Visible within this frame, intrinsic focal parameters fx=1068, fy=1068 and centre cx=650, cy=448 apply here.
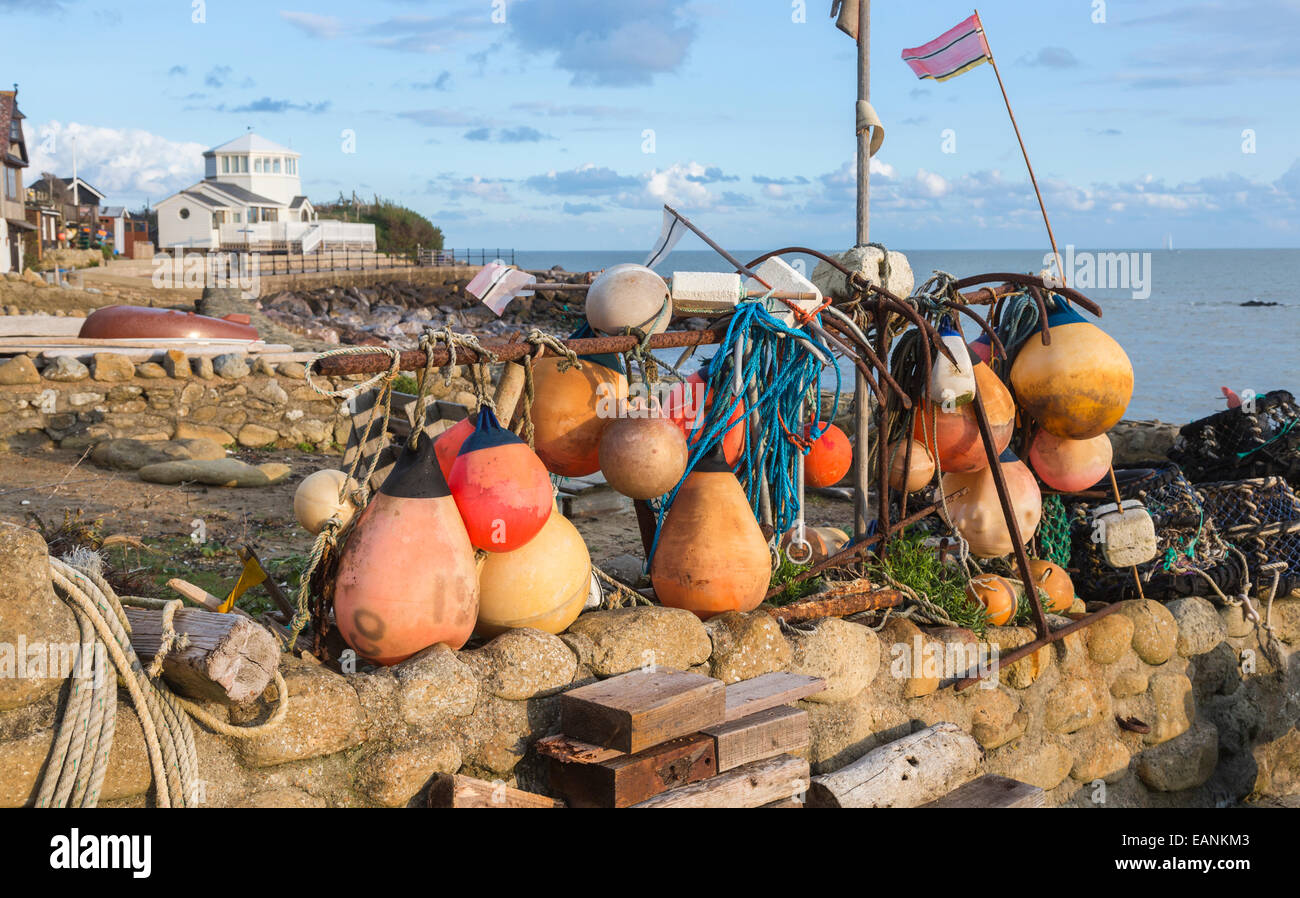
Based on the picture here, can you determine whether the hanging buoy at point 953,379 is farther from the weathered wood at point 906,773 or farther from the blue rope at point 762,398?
the weathered wood at point 906,773

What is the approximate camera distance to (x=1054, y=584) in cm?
514

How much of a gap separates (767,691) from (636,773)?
750 mm

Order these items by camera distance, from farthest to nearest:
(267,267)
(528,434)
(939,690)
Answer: (267,267)
(939,690)
(528,434)

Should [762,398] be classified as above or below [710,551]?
above

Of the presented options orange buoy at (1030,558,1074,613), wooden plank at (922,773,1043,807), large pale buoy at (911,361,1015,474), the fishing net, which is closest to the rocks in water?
large pale buoy at (911,361,1015,474)

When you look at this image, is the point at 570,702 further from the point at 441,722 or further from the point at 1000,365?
the point at 1000,365

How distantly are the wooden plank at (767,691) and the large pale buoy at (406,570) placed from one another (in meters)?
0.96

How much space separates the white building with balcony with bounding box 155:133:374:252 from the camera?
62.0 m

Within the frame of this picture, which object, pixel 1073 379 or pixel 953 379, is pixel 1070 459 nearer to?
pixel 1073 379

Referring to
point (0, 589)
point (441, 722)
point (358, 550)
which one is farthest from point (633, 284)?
point (0, 589)

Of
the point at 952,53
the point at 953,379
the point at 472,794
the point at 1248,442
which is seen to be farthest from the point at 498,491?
the point at 1248,442

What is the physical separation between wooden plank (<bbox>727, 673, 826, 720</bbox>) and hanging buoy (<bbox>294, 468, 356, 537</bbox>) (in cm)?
141

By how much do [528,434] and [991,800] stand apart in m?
2.21
